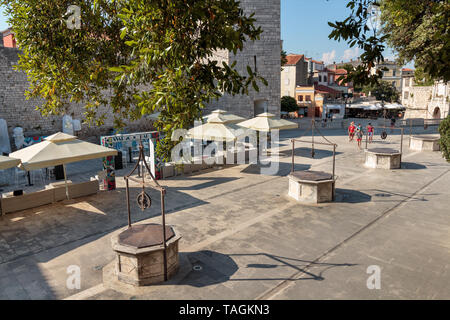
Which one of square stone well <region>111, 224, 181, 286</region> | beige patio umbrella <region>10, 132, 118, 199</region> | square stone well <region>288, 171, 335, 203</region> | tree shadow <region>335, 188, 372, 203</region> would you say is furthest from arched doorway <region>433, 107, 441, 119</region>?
square stone well <region>111, 224, 181, 286</region>

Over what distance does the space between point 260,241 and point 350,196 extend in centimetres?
512

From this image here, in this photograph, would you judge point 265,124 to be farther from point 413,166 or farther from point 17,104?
point 17,104

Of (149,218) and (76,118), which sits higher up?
(76,118)

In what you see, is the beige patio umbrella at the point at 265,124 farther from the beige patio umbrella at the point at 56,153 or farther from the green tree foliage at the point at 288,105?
the green tree foliage at the point at 288,105

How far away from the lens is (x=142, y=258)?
629cm

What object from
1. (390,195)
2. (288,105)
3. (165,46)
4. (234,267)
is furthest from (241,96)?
(165,46)

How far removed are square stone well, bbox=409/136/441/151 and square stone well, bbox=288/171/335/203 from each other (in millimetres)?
12062

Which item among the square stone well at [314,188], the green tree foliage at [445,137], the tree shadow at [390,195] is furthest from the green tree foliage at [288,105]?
the green tree foliage at [445,137]

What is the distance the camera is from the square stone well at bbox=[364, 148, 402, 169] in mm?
15492

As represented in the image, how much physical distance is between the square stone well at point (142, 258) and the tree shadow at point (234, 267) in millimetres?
520
